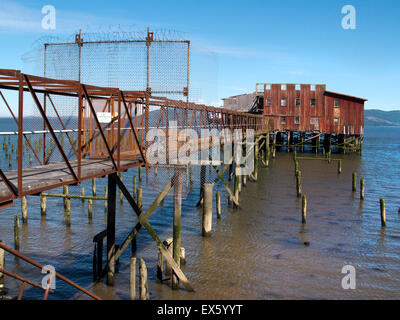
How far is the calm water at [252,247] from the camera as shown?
39.3 ft

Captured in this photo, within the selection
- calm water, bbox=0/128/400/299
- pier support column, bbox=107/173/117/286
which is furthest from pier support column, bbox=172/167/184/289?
pier support column, bbox=107/173/117/286

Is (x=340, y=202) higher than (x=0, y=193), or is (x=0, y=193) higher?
(x=0, y=193)

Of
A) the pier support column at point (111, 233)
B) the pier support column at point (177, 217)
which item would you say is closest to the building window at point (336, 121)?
the pier support column at point (177, 217)

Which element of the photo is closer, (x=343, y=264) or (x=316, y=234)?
(x=343, y=264)

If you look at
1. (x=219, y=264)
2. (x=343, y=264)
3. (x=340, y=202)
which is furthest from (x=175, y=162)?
(x=340, y=202)

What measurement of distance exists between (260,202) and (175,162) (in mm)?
12945

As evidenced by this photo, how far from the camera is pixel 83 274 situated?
12.6 metres

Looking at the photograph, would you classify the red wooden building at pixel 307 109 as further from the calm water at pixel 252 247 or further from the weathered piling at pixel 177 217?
the weathered piling at pixel 177 217

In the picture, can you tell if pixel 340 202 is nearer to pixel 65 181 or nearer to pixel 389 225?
pixel 389 225

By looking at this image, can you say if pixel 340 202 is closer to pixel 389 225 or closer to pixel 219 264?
pixel 389 225

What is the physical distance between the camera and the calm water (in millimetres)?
11977
